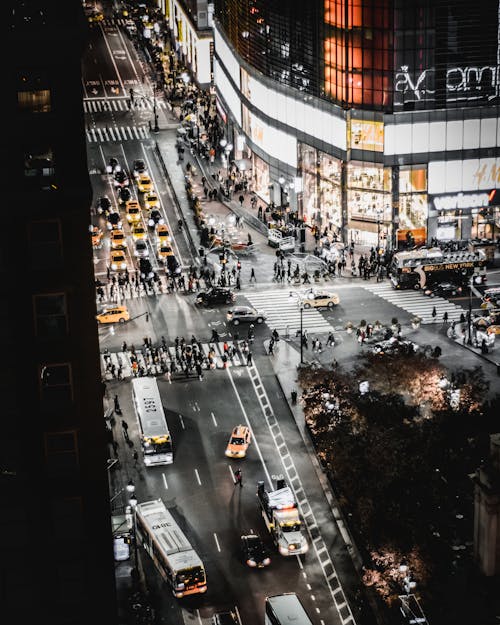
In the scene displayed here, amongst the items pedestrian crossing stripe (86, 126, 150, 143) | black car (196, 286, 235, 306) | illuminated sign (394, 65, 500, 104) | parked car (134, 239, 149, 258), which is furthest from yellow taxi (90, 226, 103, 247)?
illuminated sign (394, 65, 500, 104)

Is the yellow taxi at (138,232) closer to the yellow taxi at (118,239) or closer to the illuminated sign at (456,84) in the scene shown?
the yellow taxi at (118,239)

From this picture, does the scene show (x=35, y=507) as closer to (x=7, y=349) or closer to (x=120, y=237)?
(x=7, y=349)

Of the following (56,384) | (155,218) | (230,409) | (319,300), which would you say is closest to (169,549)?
(230,409)

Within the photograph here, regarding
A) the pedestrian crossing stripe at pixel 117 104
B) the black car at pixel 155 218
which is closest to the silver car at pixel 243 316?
the black car at pixel 155 218

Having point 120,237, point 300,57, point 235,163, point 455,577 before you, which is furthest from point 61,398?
point 235,163

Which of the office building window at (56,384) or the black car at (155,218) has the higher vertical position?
the office building window at (56,384)
